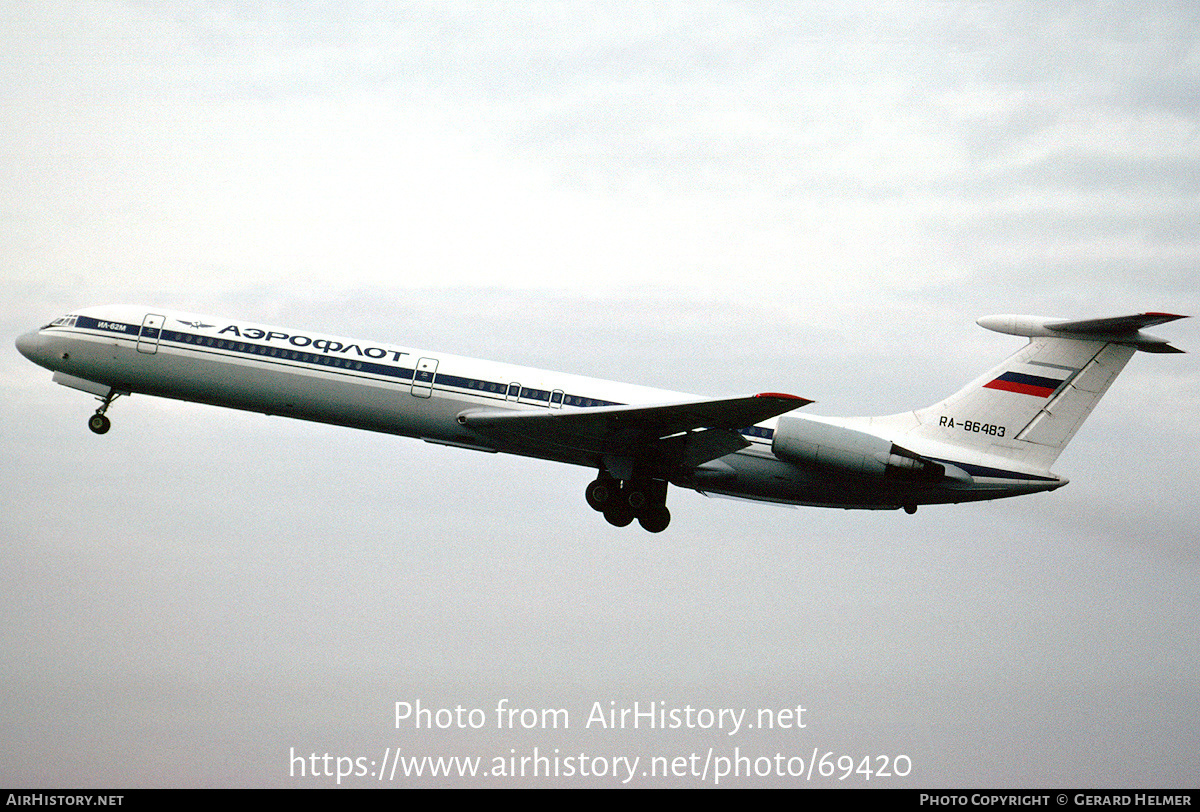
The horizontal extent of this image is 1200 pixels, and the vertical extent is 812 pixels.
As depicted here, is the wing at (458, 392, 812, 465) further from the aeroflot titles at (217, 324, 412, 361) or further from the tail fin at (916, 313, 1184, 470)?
the tail fin at (916, 313, 1184, 470)

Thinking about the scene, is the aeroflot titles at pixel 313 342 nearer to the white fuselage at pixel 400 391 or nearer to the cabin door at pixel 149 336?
the white fuselage at pixel 400 391

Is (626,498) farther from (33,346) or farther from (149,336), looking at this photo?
(33,346)

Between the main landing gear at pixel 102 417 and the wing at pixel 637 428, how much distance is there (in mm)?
8790

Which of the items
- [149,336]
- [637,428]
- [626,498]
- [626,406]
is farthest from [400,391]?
[149,336]

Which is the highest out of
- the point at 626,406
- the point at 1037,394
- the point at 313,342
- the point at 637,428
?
the point at 313,342

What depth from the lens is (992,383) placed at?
26.8m

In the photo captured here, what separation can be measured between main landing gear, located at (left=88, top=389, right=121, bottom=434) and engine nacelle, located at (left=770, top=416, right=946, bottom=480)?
15733mm

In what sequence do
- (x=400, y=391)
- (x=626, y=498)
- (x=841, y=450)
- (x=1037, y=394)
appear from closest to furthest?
(x=841, y=450) < (x=400, y=391) < (x=1037, y=394) < (x=626, y=498)

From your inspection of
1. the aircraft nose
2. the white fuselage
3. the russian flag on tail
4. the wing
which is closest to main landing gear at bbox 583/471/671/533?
the white fuselage

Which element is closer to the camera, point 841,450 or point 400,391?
point 841,450

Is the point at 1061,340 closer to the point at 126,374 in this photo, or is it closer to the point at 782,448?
the point at 782,448

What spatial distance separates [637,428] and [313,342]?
304 inches

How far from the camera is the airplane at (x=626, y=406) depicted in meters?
25.6

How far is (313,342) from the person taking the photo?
26.4 m
